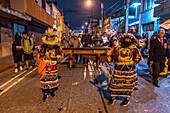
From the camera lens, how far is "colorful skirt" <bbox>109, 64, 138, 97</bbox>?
11.1ft

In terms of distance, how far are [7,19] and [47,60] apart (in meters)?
12.1

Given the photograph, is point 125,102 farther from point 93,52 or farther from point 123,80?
point 93,52

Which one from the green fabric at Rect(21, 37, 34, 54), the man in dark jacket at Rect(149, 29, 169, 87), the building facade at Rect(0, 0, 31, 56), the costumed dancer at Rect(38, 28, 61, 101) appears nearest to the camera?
the costumed dancer at Rect(38, 28, 61, 101)

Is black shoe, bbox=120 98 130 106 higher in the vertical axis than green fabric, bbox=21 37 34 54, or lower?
lower

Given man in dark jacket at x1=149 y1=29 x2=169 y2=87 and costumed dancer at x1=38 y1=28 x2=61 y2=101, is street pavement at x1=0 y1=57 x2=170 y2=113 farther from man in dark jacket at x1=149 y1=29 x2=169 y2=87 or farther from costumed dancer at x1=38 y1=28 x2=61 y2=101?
man in dark jacket at x1=149 y1=29 x2=169 y2=87

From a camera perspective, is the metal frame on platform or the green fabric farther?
the metal frame on platform

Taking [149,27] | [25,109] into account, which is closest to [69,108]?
[25,109]

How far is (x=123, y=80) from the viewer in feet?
11.2

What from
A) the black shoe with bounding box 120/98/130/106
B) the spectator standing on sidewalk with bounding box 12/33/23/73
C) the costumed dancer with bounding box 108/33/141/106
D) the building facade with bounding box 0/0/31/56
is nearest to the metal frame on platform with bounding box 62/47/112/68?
the spectator standing on sidewalk with bounding box 12/33/23/73

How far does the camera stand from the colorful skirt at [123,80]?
11.1 ft

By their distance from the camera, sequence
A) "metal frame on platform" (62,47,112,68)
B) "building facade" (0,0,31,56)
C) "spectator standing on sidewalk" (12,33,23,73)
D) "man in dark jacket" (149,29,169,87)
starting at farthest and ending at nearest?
1. "building facade" (0,0,31,56)
2. "metal frame on platform" (62,47,112,68)
3. "spectator standing on sidewalk" (12,33,23,73)
4. "man in dark jacket" (149,29,169,87)

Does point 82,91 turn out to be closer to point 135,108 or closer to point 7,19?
point 135,108

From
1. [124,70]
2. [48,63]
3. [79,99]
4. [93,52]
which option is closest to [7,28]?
[93,52]

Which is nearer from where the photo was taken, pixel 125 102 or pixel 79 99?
pixel 125 102
